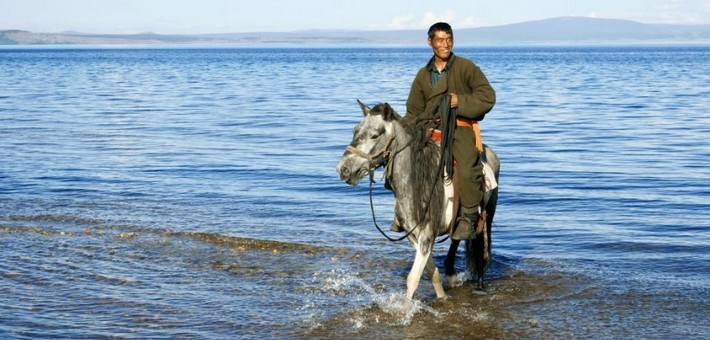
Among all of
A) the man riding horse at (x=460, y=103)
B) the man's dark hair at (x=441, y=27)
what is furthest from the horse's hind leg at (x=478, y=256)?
the man's dark hair at (x=441, y=27)

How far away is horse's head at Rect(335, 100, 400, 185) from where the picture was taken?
8.58 meters

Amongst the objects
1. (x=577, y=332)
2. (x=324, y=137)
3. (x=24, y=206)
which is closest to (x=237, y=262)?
(x=577, y=332)

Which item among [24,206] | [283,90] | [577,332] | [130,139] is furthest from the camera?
[283,90]

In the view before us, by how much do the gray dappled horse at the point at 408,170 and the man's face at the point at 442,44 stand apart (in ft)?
2.36

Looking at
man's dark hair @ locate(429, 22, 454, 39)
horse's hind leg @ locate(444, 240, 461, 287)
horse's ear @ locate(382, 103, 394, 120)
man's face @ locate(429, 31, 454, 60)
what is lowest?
horse's hind leg @ locate(444, 240, 461, 287)

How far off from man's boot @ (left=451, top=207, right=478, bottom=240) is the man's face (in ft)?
4.94

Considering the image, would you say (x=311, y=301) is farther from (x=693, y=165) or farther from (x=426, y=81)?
(x=693, y=165)

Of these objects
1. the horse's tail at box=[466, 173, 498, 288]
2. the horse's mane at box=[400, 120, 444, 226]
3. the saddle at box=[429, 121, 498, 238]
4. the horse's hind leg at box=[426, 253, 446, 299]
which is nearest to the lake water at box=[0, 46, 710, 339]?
the horse's hind leg at box=[426, 253, 446, 299]

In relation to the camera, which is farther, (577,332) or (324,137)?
(324,137)

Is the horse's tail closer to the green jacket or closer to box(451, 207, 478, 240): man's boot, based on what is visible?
box(451, 207, 478, 240): man's boot

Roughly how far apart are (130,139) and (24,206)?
1213cm

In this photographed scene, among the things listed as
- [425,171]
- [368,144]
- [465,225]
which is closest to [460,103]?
[425,171]

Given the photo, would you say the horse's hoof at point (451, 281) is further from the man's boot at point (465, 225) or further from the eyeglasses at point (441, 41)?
the eyeglasses at point (441, 41)

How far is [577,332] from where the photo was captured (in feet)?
29.7
